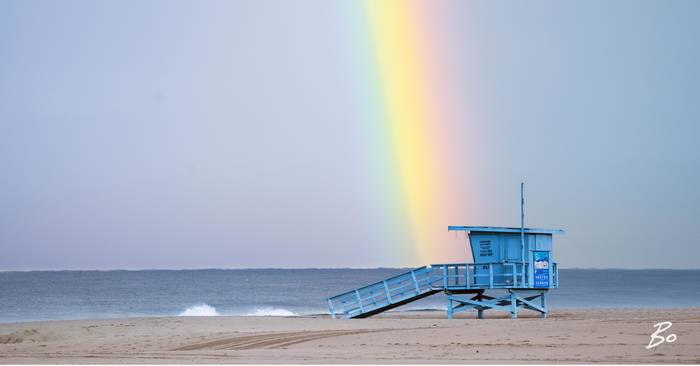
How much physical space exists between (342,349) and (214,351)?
10.8 ft

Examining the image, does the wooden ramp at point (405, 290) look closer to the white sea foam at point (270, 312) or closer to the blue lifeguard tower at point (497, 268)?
the blue lifeguard tower at point (497, 268)

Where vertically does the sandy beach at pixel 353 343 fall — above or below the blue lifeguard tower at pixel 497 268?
below

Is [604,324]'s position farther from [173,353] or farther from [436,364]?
[173,353]

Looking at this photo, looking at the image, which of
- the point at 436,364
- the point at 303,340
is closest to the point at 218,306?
the point at 303,340

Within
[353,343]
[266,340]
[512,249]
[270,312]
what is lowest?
[353,343]

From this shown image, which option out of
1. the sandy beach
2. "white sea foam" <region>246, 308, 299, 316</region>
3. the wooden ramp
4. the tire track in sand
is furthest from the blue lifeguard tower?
"white sea foam" <region>246, 308, 299, 316</region>

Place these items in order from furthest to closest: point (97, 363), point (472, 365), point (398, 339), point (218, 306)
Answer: point (218, 306) < point (398, 339) < point (97, 363) < point (472, 365)

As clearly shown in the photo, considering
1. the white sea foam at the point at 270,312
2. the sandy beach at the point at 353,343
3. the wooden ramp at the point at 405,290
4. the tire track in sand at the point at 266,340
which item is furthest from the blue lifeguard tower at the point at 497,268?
the white sea foam at the point at 270,312

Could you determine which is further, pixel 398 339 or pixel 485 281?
pixel 485 281

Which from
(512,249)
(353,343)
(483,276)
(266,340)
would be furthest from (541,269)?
(266,340)

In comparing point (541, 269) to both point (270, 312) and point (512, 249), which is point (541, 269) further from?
point (270, 312)

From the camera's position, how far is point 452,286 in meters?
34.4

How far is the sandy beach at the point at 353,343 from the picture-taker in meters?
20.3

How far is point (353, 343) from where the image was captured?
79.7 feet
